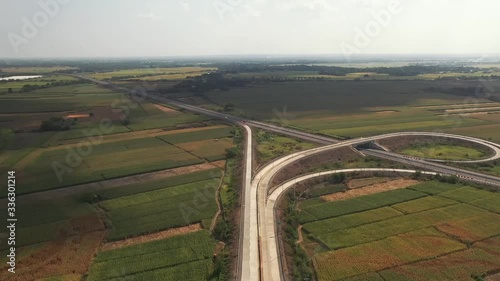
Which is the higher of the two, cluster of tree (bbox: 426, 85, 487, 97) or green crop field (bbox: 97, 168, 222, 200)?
cluster of tree (bbox: 426, 85, 487, 97)

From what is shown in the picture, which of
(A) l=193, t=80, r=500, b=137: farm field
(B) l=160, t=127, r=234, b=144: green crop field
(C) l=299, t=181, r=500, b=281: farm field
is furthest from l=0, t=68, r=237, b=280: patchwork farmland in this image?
(A) l=193, t=80, r=500, b=137: farm field

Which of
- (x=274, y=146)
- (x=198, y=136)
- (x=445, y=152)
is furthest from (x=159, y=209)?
(x=445, y=152)

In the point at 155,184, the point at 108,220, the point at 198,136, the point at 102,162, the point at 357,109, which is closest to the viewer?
the point at 108,220

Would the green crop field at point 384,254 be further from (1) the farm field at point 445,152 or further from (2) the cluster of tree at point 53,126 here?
(2) the cluster of tree at point 53,126

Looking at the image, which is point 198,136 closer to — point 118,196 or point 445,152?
point 118,196

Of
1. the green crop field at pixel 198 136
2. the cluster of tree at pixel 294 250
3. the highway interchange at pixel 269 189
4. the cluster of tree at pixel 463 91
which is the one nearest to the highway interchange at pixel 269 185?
the highway interchange at pixel 269 189

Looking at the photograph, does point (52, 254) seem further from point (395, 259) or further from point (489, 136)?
point (489, 136)

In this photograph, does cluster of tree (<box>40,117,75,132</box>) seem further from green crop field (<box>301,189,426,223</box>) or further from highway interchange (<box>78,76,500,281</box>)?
green crop field (<box>301,189,426,223</box>)
